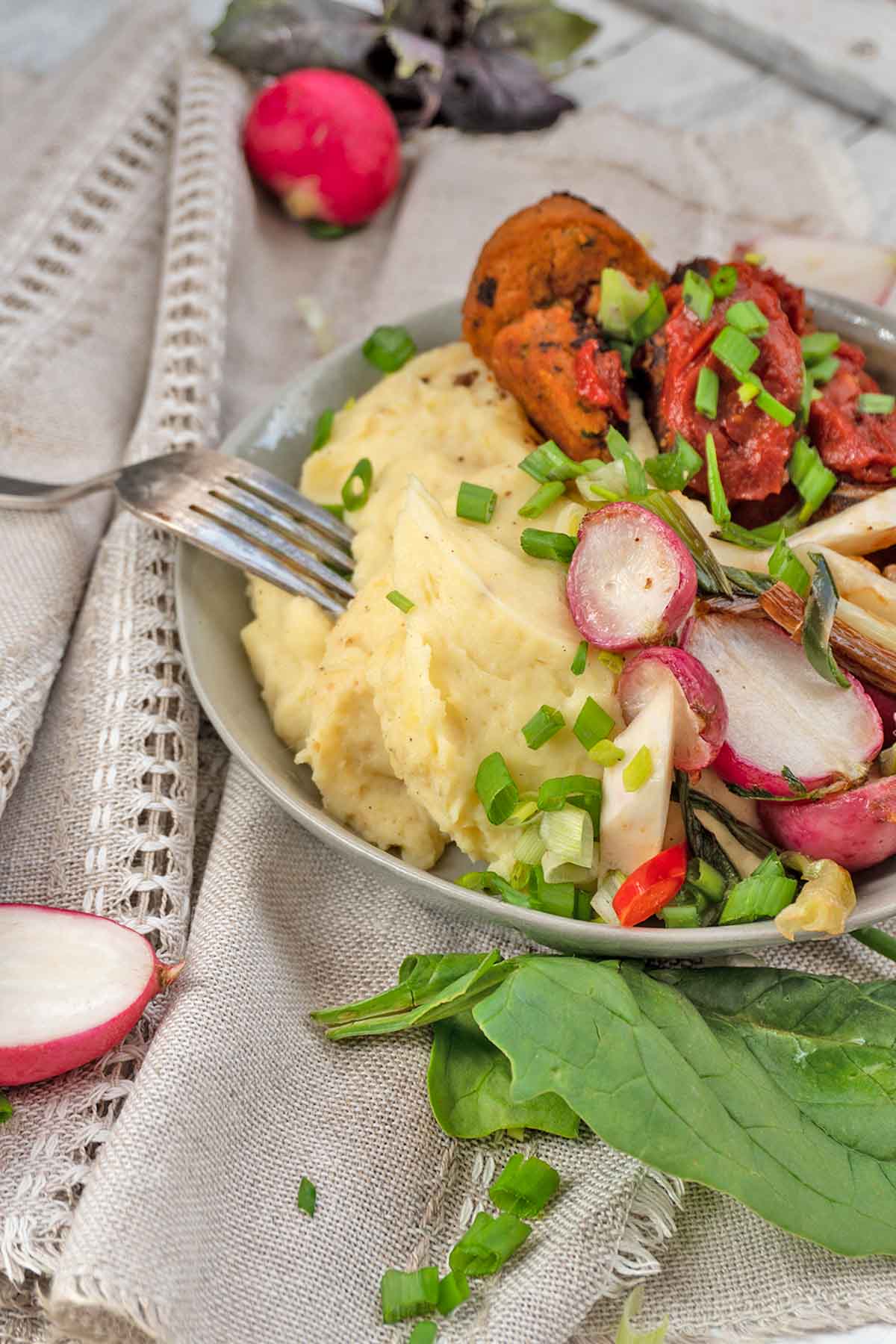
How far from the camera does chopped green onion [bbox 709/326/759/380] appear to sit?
308cm

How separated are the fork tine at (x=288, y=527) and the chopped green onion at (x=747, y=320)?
112 centimetres

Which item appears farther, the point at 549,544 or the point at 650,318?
the point at 650,318

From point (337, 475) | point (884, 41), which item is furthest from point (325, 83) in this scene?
point (884, 41)

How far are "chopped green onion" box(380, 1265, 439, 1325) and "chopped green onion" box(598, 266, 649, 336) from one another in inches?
89.3

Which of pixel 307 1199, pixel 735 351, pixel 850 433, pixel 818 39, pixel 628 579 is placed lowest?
pixel 307 1199

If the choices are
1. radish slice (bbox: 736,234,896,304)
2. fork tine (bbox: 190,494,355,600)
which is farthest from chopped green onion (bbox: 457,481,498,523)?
radish slice (bbox: 736,234,896,304)

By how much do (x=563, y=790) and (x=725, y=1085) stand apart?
648 millimetres

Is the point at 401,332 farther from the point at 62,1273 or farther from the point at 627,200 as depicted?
the point at 62,1273

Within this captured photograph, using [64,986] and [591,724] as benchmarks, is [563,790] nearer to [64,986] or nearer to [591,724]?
[591,724]

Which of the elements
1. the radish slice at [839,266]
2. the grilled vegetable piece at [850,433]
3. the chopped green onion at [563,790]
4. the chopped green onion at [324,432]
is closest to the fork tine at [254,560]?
the chopped green onion at [324,432]

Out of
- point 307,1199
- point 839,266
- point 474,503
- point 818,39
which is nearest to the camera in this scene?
point 307,1199

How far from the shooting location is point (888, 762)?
272cm

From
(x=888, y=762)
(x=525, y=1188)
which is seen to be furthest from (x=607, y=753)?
(x=525, y=1188)

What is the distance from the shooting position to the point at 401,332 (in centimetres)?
381
